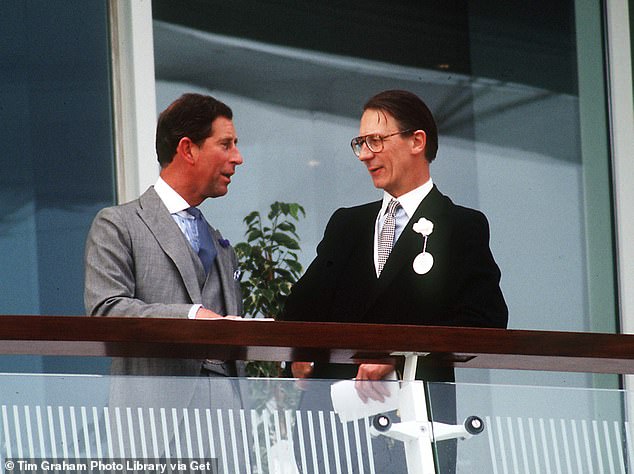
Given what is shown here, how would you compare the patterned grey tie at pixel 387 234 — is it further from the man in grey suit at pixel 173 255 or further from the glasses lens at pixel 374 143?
the man in grey suit at pixel 173 255

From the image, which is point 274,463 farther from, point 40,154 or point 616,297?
point 616,297

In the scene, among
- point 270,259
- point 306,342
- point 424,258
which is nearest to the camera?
point 306,342

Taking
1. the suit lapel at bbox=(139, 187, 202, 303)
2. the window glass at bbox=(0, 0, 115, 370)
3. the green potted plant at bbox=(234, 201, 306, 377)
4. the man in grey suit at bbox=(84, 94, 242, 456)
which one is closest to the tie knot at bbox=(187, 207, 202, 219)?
the man in grey suit at bbox=(84, 94, 242, 456)

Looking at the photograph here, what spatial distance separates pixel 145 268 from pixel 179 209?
320 mm

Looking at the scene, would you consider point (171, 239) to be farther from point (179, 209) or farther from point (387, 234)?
point (387, 234)

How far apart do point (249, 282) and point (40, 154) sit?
109 centimetres

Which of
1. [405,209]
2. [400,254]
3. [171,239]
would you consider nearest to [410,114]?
[405,209]

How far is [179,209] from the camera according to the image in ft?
14.4

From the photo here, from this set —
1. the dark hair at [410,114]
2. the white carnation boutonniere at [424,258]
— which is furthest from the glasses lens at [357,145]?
the white carnation boutonniere at [424,258]

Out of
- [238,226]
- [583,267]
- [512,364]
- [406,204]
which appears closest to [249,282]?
[238,226]

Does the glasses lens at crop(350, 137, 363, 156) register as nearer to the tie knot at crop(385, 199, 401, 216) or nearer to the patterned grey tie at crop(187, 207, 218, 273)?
the tie knot at crop(385, 199, 401, 216)

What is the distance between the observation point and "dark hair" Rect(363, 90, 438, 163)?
457 centimetres

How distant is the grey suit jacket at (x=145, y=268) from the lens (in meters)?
3.94

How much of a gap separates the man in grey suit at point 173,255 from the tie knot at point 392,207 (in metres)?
0.47
